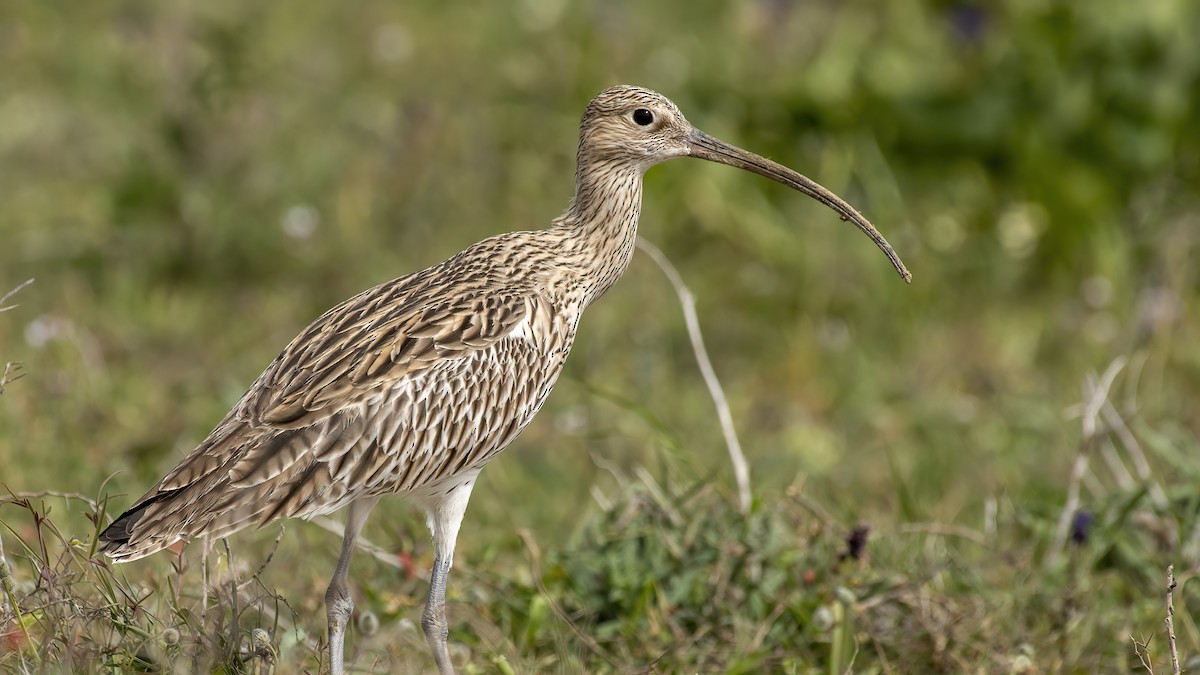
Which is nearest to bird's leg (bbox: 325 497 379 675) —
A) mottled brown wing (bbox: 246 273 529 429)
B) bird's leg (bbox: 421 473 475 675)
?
bird's leg (bbox: 421 473 475 675)

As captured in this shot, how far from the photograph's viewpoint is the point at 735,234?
9531 millimetres

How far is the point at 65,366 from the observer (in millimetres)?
→ 7793

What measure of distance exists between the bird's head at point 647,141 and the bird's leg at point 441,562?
1.22m

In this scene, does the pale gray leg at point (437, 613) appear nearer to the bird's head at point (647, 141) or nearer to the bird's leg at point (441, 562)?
the bird's leg at point (441, 562)

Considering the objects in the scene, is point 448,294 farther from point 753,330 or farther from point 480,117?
point 480,117

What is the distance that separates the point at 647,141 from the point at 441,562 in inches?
61.8

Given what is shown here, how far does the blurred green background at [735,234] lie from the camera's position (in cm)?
Answer: 786

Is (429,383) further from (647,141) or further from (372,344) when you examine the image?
(647,141)

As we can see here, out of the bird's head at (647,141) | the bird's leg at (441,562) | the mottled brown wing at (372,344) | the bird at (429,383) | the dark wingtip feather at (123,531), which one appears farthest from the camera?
the bird's head at (647,141)

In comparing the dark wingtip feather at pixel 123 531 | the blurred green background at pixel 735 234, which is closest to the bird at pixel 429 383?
the dark wingtip feather at pixel 123 531

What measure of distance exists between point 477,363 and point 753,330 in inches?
157

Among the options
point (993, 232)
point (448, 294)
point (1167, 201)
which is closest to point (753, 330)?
point (993, 232)

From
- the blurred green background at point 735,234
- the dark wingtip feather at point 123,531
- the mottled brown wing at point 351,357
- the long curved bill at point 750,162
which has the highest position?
the long curved bill at point 750,162

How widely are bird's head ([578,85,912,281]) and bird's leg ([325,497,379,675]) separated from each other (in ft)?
4.65
